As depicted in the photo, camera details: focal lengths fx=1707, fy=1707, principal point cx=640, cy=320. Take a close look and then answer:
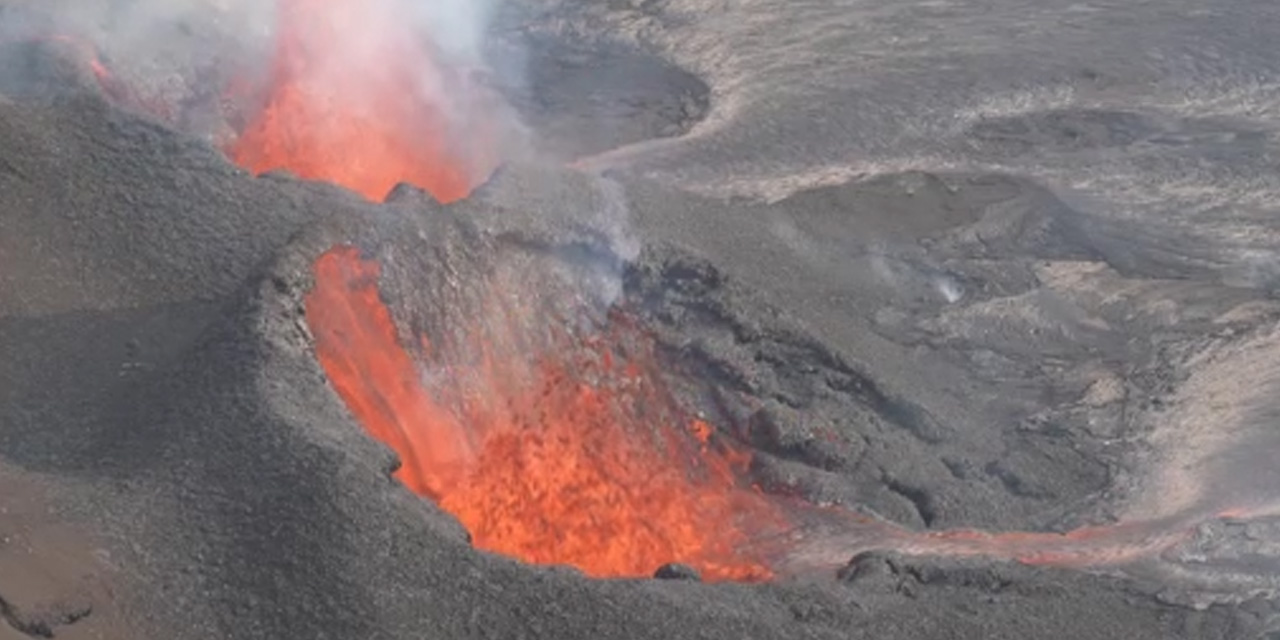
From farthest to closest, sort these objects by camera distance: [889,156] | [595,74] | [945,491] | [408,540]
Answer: [595,74]
[889,156]
[945,491]
[408,540]

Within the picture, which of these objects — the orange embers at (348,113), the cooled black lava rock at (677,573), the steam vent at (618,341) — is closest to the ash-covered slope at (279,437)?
the steam vent at (618,341)

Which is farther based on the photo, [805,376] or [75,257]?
[805,376]

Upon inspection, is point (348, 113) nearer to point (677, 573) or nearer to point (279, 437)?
point (279, 437)

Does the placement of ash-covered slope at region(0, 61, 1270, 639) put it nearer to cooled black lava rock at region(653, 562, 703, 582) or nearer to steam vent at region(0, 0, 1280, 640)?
steam vent at region(0, 0, 1280, 640)

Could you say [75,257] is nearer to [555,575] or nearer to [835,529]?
[555,575]

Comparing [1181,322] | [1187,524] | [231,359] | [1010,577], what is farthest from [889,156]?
[231,359]

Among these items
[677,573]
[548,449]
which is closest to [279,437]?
[677,573]
